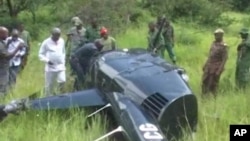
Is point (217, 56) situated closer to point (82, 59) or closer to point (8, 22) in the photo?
point (82, 59)

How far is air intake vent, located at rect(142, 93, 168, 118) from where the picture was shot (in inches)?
250

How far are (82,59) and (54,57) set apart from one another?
0.62 m

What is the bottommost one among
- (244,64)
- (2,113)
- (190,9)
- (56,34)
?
(190,9)

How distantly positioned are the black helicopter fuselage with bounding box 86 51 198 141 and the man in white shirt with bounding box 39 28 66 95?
2326 mm

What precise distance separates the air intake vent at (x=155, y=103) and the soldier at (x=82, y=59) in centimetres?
270

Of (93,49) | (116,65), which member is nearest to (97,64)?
(116,65)

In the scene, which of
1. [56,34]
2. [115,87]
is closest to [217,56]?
[56,34]

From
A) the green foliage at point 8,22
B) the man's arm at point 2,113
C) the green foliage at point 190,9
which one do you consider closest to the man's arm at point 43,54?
the man's arm at point 2,113

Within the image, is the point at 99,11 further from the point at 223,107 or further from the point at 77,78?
the point at 223,107

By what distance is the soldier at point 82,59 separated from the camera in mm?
9141

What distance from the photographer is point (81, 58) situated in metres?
9.30

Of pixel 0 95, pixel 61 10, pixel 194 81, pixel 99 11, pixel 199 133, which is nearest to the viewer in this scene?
pixel 199 133

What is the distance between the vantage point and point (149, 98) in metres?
6.53

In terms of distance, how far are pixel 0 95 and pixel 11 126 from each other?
188 cm
